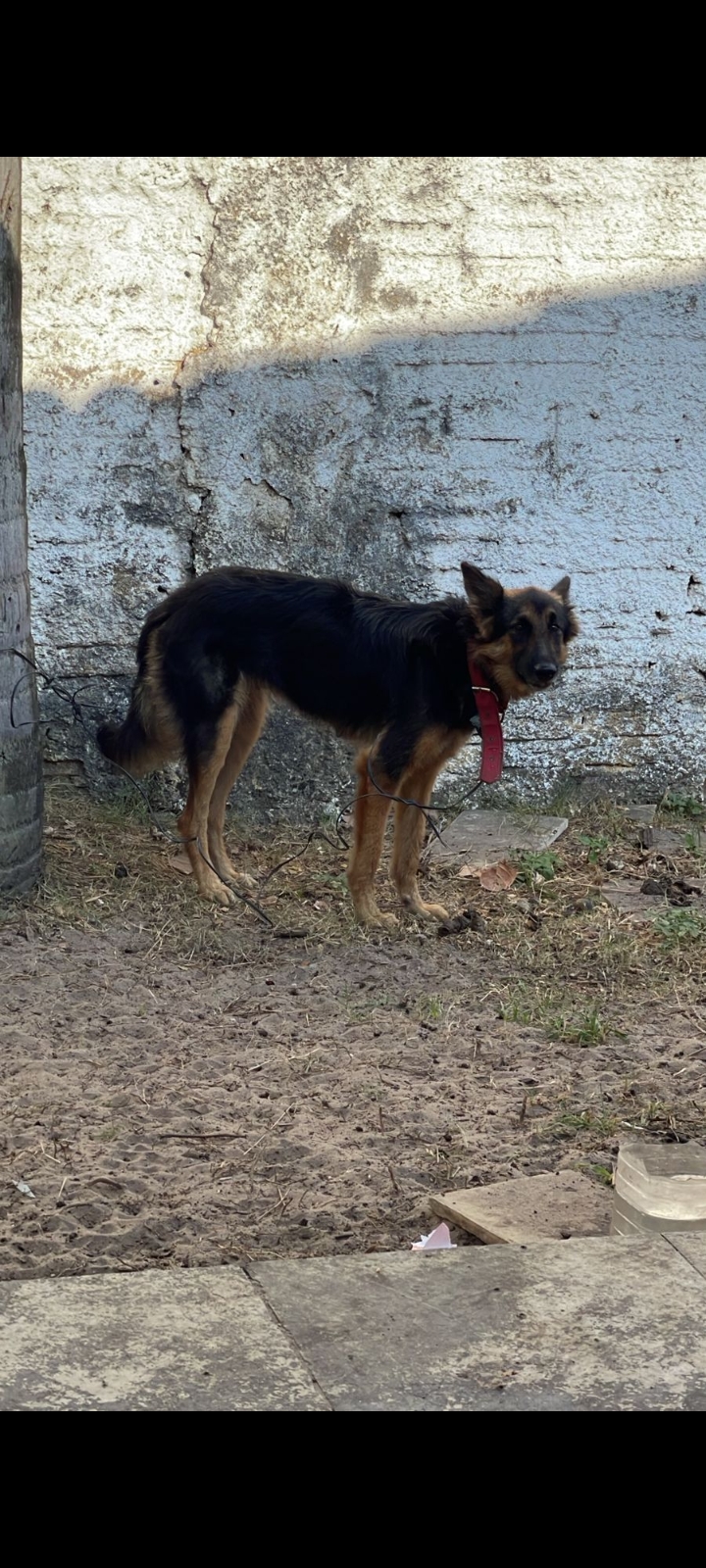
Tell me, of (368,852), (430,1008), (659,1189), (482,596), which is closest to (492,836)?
(368,852)

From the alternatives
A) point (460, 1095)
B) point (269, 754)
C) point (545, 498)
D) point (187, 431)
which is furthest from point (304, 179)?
point (460, 1095)

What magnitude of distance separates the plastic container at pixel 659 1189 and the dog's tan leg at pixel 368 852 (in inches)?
90.3

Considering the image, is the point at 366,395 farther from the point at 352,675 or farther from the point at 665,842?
the point at 665,842

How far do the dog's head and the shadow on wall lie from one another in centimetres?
137

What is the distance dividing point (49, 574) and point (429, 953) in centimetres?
275

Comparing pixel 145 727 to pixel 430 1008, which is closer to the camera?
pixel 430 1008

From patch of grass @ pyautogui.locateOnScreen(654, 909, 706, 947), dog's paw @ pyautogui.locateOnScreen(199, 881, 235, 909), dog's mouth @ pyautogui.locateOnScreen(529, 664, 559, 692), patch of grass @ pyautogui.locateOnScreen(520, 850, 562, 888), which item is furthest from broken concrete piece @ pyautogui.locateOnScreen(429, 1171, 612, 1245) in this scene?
patch of grass @ pyautogui.locateOnScreen(520, 850, 562, 888)

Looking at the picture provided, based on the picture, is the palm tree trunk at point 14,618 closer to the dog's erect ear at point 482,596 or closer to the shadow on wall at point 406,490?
the shadow on wall at point 406,490

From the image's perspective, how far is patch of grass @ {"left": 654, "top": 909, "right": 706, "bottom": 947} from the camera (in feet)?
18.7

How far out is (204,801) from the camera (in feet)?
20.5

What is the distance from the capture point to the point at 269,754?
7.23 m

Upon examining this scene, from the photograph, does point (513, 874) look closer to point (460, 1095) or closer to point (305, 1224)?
point (460, 1095)

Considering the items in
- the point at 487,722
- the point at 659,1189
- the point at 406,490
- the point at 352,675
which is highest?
the point at 406,490

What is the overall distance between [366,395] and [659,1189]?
4499 mm
